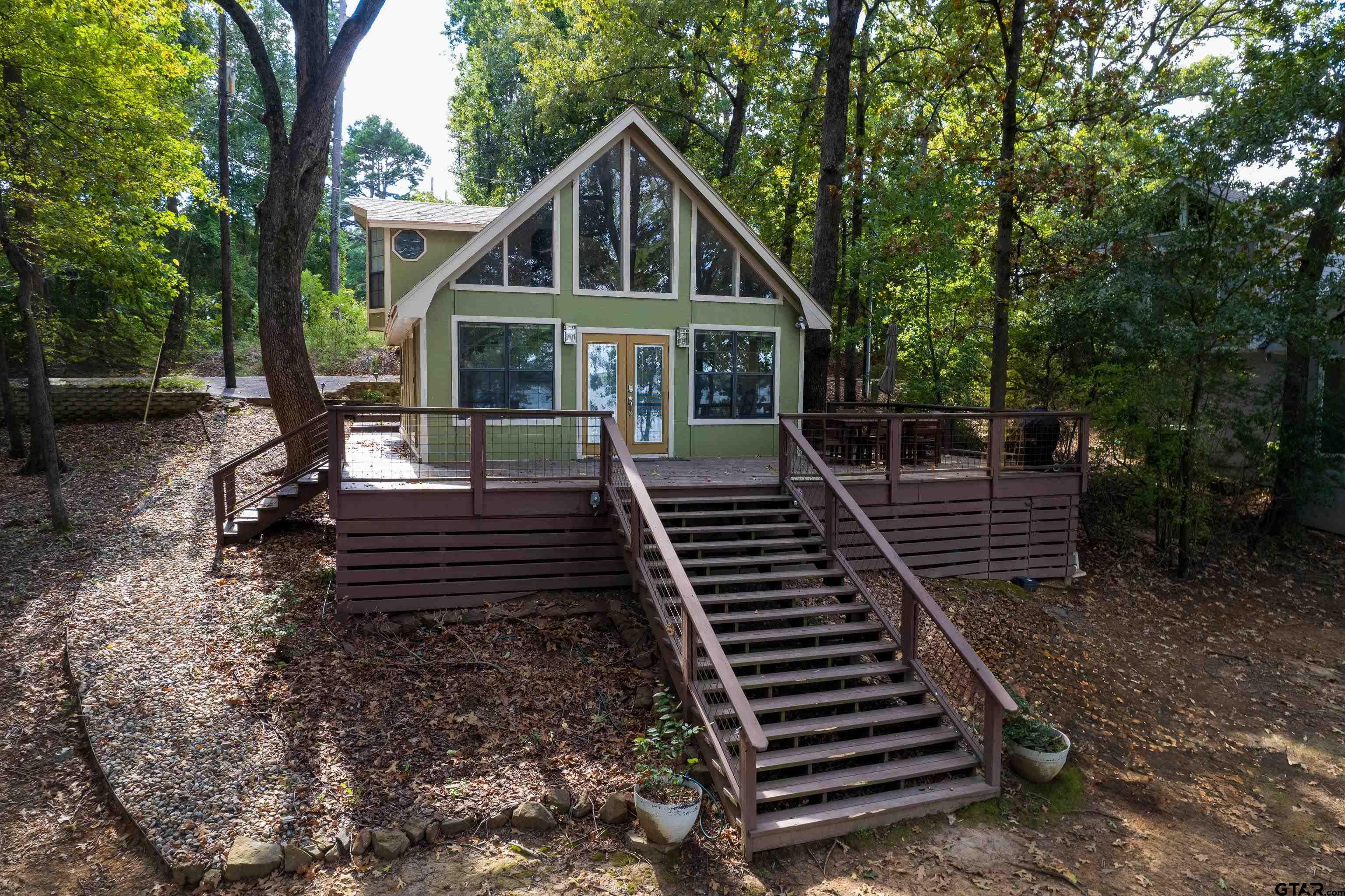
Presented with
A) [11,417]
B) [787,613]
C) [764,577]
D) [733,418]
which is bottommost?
[787,613]

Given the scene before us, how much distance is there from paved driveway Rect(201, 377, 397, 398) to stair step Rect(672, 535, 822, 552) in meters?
12.2

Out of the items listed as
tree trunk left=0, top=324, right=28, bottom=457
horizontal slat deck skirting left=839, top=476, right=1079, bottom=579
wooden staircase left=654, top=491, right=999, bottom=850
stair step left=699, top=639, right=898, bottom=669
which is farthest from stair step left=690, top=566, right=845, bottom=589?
tree trunk left=0, top=324, right=28, bottom=457

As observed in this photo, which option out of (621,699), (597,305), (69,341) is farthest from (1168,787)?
(69,341)

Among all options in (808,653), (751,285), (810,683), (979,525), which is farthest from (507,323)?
(979,525)

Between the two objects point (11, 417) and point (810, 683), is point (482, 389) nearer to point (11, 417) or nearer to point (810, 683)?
point (810, 683)

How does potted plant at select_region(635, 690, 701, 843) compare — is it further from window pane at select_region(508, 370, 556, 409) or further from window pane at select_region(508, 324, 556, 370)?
window pane at select_region(508, 324, 556, 370)

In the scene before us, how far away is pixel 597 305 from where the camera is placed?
11.0 meters

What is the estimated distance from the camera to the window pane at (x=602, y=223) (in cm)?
1088

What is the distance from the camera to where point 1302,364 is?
12664 mm

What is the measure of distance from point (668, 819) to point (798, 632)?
2312 millimetres

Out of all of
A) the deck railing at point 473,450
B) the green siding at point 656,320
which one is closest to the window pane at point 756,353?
the green siding at point 656,320

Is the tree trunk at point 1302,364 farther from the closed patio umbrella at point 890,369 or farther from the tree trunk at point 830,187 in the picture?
the tree trunk at point 830,187

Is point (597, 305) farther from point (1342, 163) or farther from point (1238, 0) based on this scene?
point (1238, 0)

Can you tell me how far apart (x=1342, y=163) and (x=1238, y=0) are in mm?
12115
